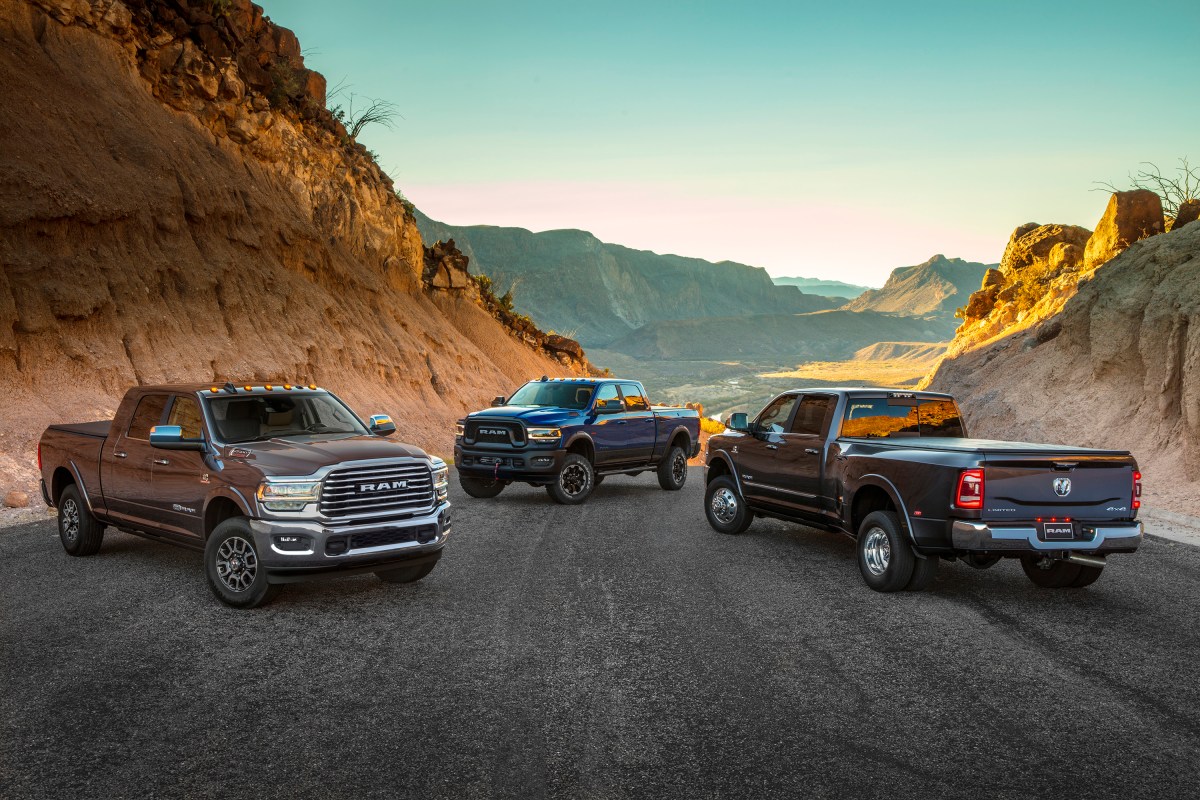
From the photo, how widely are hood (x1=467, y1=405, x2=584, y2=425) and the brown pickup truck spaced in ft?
18.2

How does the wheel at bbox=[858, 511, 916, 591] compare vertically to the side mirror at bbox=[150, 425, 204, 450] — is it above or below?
below

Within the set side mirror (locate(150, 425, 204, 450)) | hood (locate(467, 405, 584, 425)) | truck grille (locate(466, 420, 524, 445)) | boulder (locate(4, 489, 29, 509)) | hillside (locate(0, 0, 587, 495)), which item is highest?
hillside (locate(0, 0, 587, 495))

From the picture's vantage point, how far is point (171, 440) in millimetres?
8633

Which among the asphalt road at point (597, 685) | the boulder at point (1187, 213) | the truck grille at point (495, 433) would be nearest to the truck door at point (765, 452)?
the asphalt road at point (597, 685)

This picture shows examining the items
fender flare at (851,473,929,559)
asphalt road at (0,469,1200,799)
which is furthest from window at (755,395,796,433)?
fender flare at (851,473,929,559)

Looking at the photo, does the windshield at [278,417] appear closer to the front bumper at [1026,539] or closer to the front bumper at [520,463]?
the front bumper at [520,463]

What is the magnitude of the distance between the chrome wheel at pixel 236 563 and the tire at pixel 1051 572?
7189 millimetres

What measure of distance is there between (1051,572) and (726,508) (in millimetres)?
4353

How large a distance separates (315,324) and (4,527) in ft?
57.9

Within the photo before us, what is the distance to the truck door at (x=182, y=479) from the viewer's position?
871 cm

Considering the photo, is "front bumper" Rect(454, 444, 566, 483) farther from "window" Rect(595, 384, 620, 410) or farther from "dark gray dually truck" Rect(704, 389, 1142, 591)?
"dark gray dually truck" Rect(704, 389, 1142, 591)

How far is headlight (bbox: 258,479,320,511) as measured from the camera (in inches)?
315

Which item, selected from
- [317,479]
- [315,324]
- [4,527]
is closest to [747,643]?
[317,479]

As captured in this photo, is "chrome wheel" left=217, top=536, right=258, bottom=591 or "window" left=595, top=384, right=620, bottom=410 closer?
"chrome wheel" left=217, top=536, right=258, bottom=591
